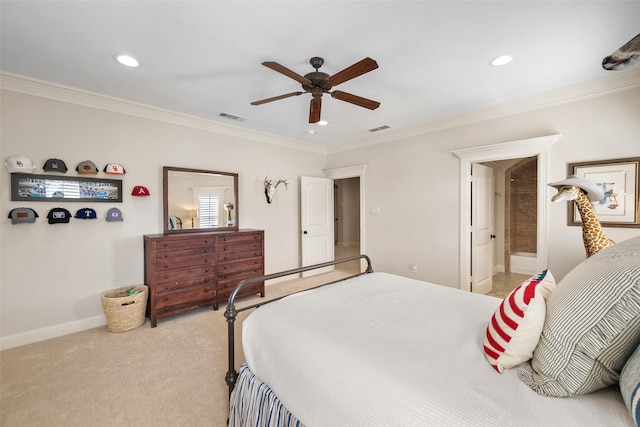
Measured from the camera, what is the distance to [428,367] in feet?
3.45

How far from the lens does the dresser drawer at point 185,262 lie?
302 cm

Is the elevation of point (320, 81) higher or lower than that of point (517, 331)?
higher

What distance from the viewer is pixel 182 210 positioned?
3582 millimetres

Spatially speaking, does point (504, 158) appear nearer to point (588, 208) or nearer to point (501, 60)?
point (588, 208)

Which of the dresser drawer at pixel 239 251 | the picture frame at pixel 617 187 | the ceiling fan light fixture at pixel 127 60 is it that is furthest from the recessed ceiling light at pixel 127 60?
the picture frame at pixel 617 187

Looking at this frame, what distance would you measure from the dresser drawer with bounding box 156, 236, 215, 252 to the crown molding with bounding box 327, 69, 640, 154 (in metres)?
3.24

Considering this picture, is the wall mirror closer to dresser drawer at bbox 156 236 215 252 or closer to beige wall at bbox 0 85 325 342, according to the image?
beige wall at bbox 0 85 325 342

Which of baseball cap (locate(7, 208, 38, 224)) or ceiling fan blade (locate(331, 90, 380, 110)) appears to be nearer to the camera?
ceiling fan blade (locate(331, 90, 380, 110))

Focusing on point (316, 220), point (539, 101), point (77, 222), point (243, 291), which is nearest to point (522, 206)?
point (539, 101)

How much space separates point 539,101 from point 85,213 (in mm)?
5236

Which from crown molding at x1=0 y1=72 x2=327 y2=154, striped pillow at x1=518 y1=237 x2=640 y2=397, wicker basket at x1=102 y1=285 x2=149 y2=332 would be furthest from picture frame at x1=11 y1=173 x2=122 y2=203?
striped pillow at x1=518 y1=237 x2=640 y2=397

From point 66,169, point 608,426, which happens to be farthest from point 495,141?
point 66,169

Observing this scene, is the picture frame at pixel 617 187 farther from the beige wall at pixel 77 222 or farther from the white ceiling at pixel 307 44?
the beige wall at pixel 77 222

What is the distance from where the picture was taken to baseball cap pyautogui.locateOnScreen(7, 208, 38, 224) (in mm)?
2521
